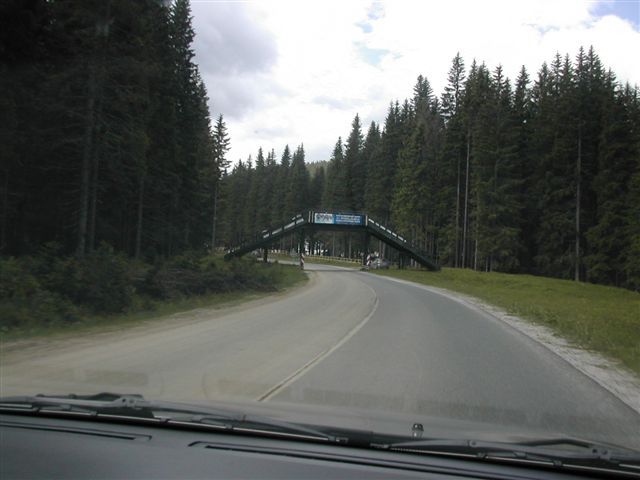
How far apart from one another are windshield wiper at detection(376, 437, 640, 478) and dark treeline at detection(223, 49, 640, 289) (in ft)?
148

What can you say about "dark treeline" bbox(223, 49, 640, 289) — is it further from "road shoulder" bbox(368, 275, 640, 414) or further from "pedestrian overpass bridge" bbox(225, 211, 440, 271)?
"road shoulder" bbox(368, 275, 640, 414)

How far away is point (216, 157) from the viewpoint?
76.5m

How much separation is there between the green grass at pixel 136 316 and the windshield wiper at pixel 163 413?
875 cm

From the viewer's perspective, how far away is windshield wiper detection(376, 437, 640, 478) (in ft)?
11.7

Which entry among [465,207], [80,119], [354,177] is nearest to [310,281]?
[80,119]

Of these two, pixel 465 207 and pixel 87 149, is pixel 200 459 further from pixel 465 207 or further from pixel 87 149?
pixel 465 207

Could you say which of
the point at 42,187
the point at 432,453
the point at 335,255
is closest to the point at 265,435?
the point at 432,453

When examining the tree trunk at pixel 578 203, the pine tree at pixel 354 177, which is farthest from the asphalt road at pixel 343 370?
the pine tree at pixel 354 177

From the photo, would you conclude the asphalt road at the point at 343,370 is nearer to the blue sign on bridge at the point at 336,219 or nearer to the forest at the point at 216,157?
the forest at the point at 216,157

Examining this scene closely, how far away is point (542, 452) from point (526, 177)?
6410cm

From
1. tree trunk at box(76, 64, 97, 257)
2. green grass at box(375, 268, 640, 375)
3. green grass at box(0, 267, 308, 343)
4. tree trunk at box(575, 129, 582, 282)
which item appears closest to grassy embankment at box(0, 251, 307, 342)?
green grass at box(0, 267, 308, 343)

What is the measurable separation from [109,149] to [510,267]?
143ft

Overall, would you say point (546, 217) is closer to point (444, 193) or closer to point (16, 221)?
point (444, 193)

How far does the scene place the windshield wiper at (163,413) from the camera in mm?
4090
